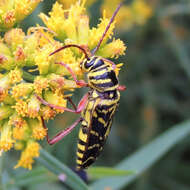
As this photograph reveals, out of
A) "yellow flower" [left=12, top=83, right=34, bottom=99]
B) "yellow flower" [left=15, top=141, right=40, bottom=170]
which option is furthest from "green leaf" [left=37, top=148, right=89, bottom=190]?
"yellow flower" [left=12, top=83, right=34, bottom=99]

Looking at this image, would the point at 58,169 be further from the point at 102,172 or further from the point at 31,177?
the point at 102,172

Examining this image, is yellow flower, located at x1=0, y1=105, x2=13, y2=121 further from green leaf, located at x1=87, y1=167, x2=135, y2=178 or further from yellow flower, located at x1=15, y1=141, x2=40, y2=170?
green leaf, located at x1=87, y1=167, x2=135, y2=178

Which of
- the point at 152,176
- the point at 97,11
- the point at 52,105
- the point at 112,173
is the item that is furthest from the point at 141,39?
the point at 52,105

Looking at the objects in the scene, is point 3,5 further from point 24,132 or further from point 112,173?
point 112,173

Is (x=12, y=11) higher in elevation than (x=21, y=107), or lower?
higher

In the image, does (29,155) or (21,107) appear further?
(29,155)

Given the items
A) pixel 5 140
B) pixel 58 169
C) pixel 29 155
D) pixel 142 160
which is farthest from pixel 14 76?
pixel 142 160

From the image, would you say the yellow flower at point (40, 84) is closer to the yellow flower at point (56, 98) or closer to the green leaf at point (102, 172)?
the yellow flower at point (56, 98)
